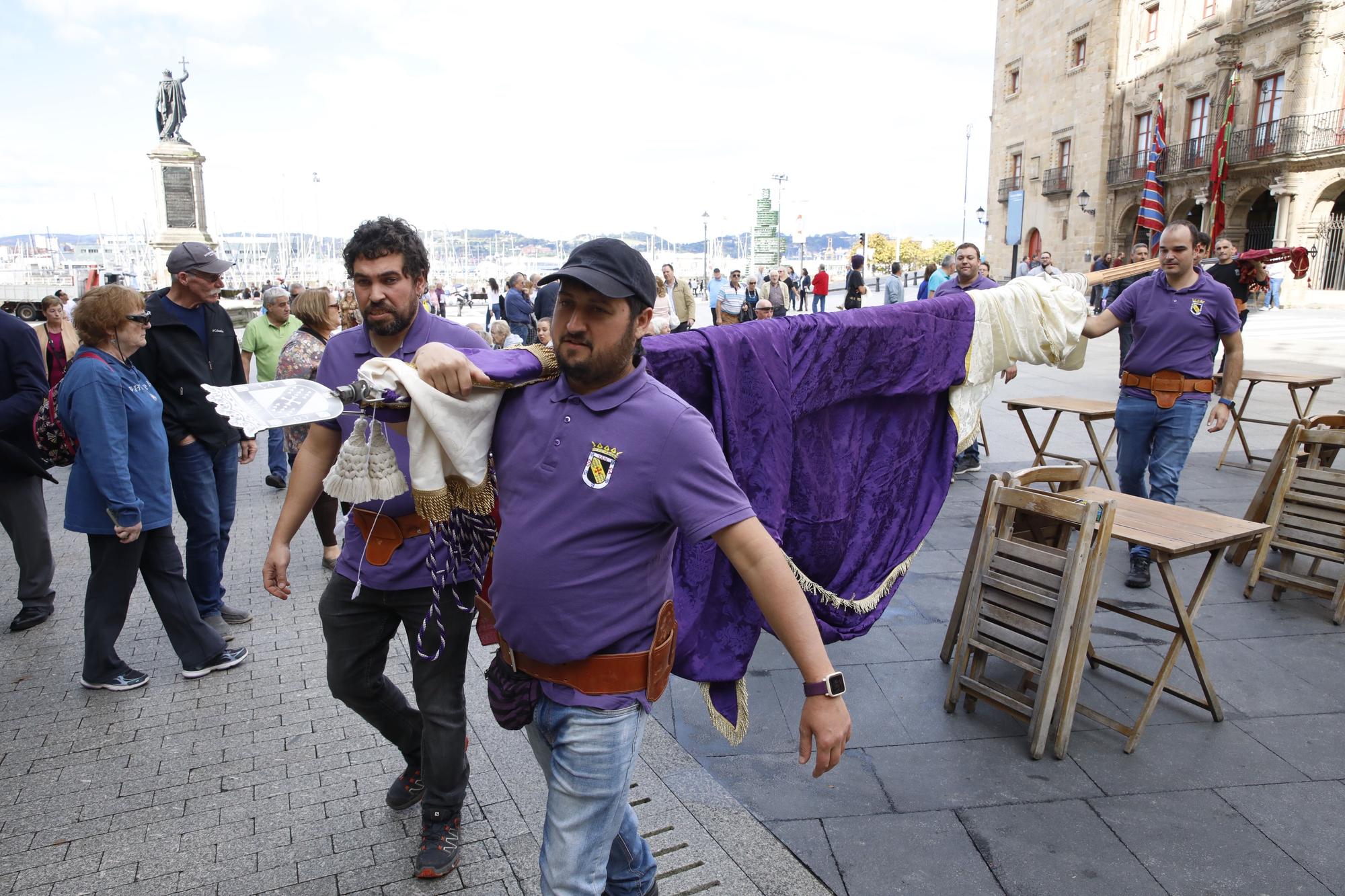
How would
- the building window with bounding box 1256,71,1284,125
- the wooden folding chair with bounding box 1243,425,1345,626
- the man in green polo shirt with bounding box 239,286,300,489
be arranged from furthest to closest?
the building window with bounding box 1256,71,1284,125
the man in green polo shirt with bounding box 239,286,300,489
the wooden folding chair with bounding box 1243,425,1345,626

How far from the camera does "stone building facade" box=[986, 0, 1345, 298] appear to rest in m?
27.1

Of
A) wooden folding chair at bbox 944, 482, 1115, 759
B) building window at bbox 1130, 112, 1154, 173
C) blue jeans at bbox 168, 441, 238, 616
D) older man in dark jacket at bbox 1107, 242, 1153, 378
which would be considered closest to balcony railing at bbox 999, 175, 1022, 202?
building window at bbox 1130, 112, 1154, 173

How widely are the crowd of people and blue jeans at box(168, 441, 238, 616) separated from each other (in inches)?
0.5

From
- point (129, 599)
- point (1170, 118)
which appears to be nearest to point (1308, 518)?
point (129, 599)

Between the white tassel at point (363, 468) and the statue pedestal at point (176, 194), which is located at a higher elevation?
the statue pedestal at point (176, 194)

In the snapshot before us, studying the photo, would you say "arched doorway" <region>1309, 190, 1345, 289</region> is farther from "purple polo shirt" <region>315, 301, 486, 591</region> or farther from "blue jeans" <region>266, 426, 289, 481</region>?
"purple polo shirt" <region>315, 301, 486, 591</region>

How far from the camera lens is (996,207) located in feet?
144

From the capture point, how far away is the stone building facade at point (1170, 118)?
27141mm

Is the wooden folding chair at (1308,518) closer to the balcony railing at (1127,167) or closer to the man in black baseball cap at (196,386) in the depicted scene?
the man in black baseball cap at (196,386)

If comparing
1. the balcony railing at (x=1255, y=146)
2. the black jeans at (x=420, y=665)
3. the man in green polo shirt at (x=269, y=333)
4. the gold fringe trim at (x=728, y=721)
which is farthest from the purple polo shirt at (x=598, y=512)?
the balcony railing at (x=1255, y=146)

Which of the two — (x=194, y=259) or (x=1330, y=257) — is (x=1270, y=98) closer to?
(x=1330, y=257)

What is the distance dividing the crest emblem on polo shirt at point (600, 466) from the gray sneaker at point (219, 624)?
148 inches

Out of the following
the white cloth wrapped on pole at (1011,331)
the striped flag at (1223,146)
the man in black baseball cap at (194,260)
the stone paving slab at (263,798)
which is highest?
the striped flag at (1223,146)

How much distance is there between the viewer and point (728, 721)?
282 centimetres
